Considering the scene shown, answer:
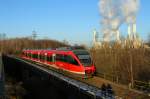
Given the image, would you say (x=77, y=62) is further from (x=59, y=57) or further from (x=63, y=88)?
(x=59, y=57)

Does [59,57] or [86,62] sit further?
[59,57]

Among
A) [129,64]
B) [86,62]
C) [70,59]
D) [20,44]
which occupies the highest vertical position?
[20,44]

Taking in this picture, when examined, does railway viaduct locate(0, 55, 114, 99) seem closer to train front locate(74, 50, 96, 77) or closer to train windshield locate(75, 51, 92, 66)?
train front locate(74, 50, 96, 77)

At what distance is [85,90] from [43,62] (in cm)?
2759

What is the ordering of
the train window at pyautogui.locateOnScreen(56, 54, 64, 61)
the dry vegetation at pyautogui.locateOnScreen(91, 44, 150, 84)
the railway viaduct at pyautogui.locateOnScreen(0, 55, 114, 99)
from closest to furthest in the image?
the railway viaduct at pyautogui.locateOnScreen(0, 55, 114, 99)
the dry vegetation at pyautogui.locateOnScreen(91, 44, 150, 84)
the train window at pyautogui.locateOnScreen(56, 54, 64, 61)

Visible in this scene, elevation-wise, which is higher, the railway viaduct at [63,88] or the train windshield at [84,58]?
the train windshield at [84,58]

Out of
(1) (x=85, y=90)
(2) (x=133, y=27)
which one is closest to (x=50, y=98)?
(1) (x=85, y=90)

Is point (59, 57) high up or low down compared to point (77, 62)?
up

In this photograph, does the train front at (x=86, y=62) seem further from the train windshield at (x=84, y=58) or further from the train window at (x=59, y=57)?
the train window at (x=59, y=57)

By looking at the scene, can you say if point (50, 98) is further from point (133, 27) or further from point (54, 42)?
point (54, 42)

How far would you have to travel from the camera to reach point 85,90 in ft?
70.2

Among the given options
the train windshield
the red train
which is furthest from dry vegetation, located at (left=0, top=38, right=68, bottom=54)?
the train windshield

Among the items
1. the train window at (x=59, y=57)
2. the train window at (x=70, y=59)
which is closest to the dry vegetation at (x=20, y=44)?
the train window at (x=59, y=57)

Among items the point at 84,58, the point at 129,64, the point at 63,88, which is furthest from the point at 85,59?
the point at 63,88
